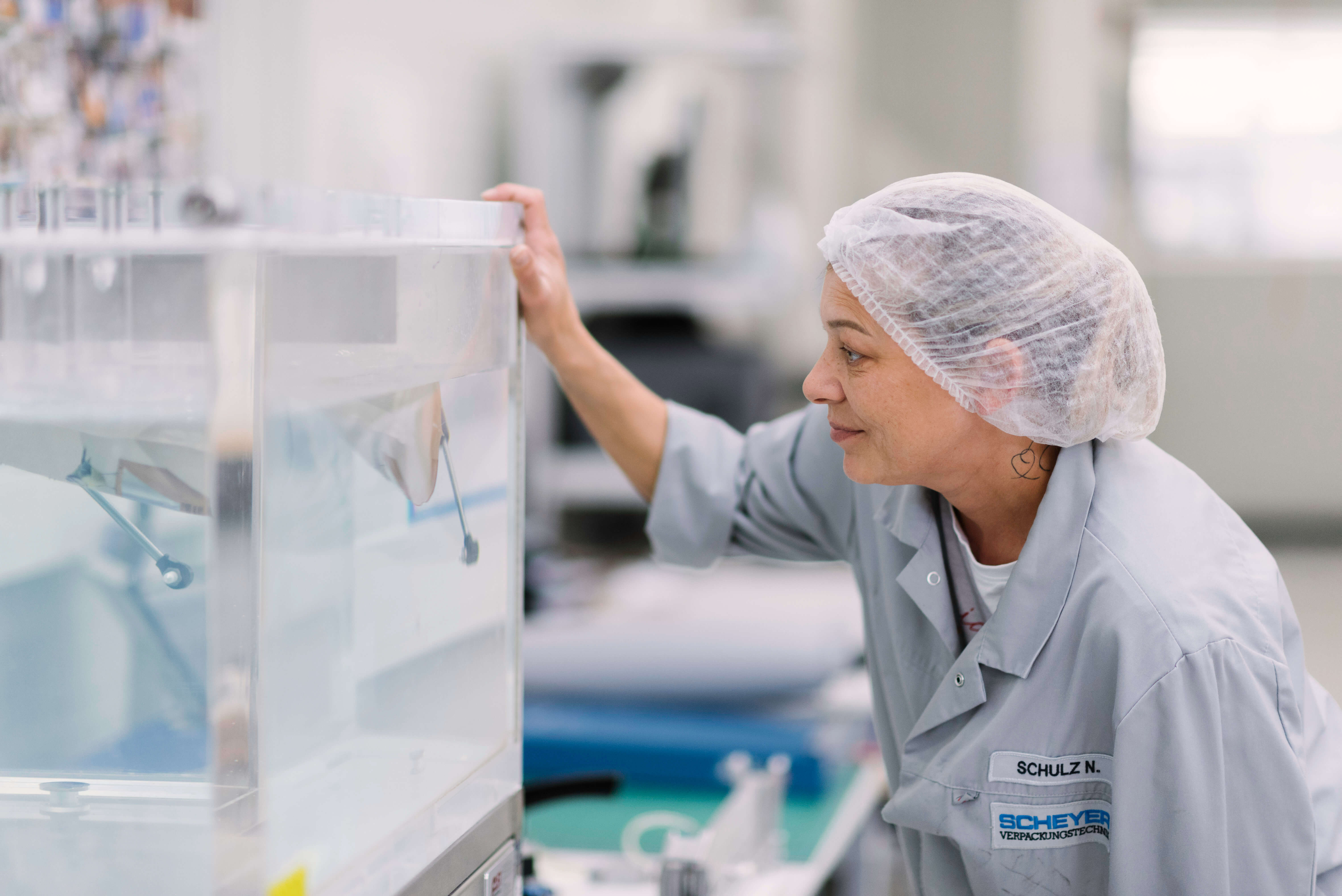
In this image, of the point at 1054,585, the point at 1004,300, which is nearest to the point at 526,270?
the point at 1004,300

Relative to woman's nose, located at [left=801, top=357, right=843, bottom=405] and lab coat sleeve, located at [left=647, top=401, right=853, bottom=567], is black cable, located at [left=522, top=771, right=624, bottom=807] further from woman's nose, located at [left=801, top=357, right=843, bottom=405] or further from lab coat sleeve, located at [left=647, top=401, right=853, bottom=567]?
woman's nose, located at [left=801, top=357, right=843, bottom=405]

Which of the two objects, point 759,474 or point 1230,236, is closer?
point 759,474

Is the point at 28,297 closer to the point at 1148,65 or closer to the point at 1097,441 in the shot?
the point at 1097,441

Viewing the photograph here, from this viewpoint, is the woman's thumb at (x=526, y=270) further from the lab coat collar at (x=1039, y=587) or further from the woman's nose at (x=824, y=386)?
the lab coat collar at (x=1039, y=587)

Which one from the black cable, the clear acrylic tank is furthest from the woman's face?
the black cable

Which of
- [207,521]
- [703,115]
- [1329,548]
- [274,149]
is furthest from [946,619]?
[1329,548]

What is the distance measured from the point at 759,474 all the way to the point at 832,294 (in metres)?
0.28

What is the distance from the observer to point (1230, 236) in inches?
195

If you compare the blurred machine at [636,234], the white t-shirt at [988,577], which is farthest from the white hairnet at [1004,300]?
the blurred machine at [636,234]

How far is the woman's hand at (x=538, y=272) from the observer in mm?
1028

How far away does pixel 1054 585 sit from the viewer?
37.2 inches

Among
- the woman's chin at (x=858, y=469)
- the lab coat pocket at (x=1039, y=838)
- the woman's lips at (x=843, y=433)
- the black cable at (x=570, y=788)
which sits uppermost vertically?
the woman's lips at (x=843, y=433)

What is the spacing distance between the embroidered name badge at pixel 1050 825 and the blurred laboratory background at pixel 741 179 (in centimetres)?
43

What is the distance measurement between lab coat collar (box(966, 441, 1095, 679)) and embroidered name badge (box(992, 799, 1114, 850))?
101 millimetres
